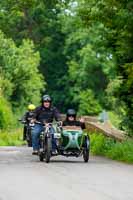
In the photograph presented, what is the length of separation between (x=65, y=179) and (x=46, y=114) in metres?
5.66

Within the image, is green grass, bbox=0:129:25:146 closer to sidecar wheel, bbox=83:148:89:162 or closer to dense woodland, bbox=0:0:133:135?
dense woodland, bbox=0:0:133:135

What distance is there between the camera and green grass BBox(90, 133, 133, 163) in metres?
21.4

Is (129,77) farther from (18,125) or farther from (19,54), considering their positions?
(19,54)

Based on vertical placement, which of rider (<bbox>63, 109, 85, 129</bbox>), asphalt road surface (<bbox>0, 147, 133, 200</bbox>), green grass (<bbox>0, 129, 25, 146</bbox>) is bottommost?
green grass (<bbox>0, 129, 25, 146</bbox>)

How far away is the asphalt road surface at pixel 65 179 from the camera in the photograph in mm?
12891

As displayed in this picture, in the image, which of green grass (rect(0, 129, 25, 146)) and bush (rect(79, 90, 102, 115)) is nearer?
green grass (rect(0, 129, 25, 146))

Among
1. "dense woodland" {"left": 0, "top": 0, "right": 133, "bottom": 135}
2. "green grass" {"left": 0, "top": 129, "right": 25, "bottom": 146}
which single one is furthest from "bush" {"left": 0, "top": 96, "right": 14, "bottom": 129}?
"green grass" {"left": 0, "top": 129, "right": 25, "bottom": 146}

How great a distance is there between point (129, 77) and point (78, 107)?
65236mm

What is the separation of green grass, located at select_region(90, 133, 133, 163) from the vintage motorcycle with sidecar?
1.21 meters

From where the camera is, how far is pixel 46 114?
21094 millimetres

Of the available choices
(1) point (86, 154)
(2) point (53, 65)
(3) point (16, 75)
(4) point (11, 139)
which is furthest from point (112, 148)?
(2) point (53, 65)

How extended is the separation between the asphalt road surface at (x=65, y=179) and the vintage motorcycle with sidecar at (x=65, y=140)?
29cm

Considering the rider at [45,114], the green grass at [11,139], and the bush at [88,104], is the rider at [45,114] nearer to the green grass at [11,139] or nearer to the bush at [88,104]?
the green grass at [11,139]

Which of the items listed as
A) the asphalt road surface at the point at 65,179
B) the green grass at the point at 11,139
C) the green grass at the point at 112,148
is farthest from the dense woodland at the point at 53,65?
the asphalt road surface at the point at 65,179
